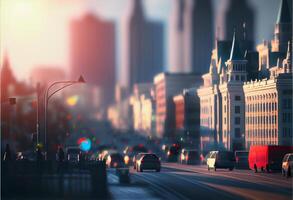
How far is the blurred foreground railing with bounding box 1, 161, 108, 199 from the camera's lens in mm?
55500

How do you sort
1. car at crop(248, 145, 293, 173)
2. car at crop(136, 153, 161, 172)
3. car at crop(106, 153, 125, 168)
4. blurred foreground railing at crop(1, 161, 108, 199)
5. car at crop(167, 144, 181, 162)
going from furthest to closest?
car at crop(167, 144, 181, 162)
car at crop(106, 153, 125, 168)
car at crop(136, 153, 161, 172)
car at crop(248, 145, 293, 173)
blurred foreground railing at crop(1, 161, 108, 199)

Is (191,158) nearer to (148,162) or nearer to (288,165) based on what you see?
(148,162)

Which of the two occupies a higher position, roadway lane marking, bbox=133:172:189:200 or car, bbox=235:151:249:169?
car, bbox=235:151:249:169

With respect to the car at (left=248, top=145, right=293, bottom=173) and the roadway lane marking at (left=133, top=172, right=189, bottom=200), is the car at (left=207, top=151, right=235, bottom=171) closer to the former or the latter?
the car at (left=248, top=145, right=293, bottom=173)

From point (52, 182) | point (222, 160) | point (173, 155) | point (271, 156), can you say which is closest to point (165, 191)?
point (52, 182)

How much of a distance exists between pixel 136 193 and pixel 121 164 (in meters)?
58.6

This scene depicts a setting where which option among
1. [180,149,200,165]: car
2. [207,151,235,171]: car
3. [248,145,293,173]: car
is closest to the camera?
[248,145,293,173]: car

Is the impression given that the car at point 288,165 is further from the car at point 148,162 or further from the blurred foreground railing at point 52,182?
the blurred foreground railing at point 52,182

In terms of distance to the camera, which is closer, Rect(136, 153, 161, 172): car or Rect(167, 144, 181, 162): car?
Rect(136, 153, 161, 172): car

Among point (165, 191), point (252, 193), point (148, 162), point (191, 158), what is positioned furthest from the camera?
point (191, 158)

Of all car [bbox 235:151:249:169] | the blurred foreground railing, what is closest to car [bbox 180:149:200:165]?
car [bbox 235:151:249:169]

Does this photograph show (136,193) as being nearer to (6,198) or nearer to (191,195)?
(191,195)

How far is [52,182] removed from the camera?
184ft

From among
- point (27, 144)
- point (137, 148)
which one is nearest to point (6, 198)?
point (137, 148)
